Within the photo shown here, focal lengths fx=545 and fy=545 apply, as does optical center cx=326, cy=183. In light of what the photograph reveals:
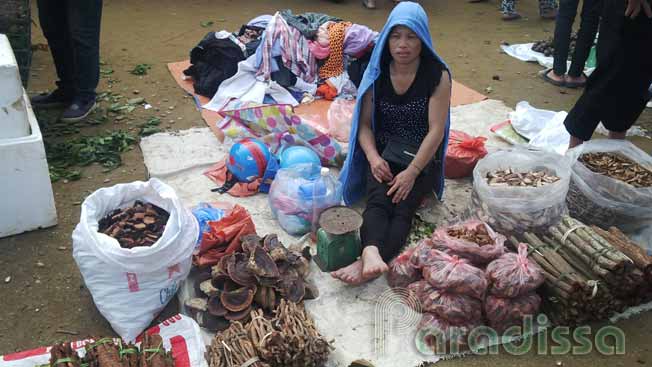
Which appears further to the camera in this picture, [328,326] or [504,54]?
[504,54]

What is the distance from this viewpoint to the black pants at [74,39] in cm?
396

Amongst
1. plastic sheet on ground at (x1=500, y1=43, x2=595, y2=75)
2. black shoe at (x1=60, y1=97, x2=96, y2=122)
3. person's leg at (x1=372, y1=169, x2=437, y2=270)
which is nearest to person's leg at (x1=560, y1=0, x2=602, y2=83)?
plastic sheet on ground at (x1=500, y1=43, x2=595, y2=75)

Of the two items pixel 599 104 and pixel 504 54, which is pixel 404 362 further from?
pixel 504 54

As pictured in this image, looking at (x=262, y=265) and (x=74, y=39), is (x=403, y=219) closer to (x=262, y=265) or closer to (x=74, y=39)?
(x=262, y=265)

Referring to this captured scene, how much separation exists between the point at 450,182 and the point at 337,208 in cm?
118

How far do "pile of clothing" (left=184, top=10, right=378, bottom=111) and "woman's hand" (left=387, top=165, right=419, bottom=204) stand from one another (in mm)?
2056

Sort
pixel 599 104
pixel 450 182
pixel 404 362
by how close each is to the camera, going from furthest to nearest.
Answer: pixel 450 182 → pixel 599 104 → pixel 404 362

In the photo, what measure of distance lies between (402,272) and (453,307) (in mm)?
357

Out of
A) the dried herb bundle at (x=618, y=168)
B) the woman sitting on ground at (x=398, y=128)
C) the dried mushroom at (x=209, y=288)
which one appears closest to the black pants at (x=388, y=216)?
the woman sitting on ground at (x=398, y=128)

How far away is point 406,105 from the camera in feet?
10.2

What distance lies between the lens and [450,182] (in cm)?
375

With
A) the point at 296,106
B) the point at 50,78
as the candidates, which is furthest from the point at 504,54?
the point at 50,78

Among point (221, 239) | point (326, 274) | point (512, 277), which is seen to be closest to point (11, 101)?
point (221, 239)

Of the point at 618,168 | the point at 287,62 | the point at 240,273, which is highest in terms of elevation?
the point at 618,168
